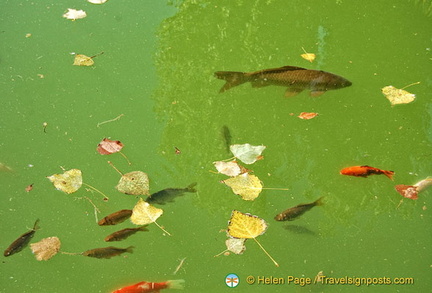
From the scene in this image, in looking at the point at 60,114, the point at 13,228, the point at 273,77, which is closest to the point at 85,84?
the point at 60,114

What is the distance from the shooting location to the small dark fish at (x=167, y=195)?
1375 millimetres

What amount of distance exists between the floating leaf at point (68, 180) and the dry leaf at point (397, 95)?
46.9 inches

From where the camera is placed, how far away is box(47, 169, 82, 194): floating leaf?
1.42 meters

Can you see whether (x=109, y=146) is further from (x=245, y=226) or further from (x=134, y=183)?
(x=245, y=226)

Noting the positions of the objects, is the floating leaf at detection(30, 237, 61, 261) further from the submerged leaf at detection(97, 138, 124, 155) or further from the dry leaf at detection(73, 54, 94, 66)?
the dry leaf at detection(73, 54, 94, 66)

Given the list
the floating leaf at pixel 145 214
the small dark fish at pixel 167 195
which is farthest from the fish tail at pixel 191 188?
the floating leaf at pixel 145 214

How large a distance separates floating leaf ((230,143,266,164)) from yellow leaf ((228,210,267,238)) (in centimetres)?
21

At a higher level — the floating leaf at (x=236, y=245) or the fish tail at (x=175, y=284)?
the floating leaf at (x=236, y=245)

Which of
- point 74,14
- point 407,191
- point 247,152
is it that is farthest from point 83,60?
point 407,191

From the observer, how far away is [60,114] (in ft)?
5.32

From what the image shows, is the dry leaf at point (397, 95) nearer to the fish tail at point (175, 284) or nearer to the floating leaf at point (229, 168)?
the floating leaf at point (229, 168)

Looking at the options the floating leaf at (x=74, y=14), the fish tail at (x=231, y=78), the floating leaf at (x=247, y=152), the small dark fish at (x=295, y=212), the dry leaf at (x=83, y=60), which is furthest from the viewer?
the floating leaf at (x=74, y=14)

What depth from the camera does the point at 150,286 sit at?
4.02 ft

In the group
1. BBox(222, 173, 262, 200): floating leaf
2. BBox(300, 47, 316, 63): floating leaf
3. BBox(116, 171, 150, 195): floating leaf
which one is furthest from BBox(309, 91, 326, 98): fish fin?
BBox(116, 171, 150, 195): floating leaf
